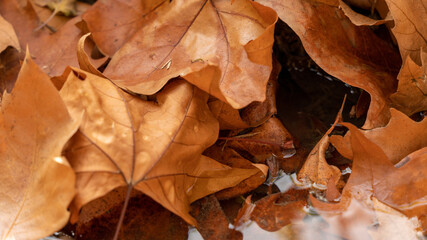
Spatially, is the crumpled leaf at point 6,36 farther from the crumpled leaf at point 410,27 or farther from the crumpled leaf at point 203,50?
the crumpled leaf at point 410,27

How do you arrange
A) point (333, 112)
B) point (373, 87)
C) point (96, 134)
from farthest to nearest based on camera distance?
1. point (333, 112)
2. point (373, 87)
3. point (96, 134)

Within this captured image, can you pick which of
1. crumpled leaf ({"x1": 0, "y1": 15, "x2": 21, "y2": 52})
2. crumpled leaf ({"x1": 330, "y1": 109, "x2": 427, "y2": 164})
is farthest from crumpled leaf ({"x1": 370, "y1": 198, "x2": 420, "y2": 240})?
crumpled leaf ({"x1": 0, "y1": 15, "x2": 21, "y2": 52})

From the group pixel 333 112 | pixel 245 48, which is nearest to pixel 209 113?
pixel 245 48

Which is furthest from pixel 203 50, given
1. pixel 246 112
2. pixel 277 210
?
pixel 277 210

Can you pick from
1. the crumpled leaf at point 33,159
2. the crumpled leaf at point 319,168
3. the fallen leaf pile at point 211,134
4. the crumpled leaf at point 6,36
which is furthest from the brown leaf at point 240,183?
the crumpled leaf at point 6,36

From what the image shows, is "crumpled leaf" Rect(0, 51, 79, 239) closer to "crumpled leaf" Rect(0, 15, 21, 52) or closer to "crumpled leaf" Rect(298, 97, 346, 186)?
"crumpled leaf" Rect(0, 15, 21, 52)

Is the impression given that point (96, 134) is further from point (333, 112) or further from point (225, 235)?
point (333, 112)
